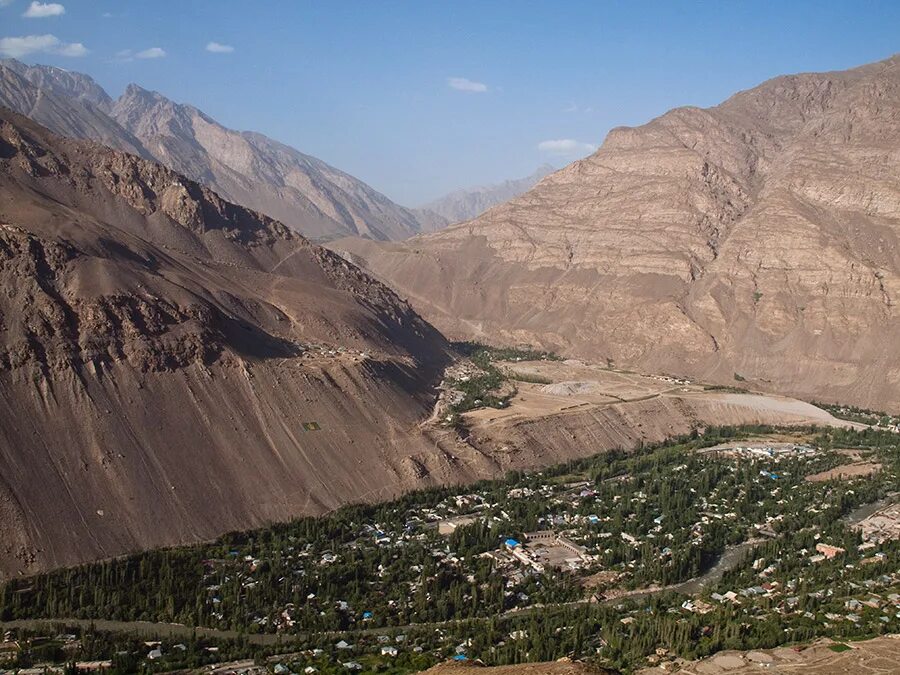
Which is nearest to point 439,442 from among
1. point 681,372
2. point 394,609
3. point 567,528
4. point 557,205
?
point 567,528

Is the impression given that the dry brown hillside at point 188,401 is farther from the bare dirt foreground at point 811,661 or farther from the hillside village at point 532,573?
the bare dirt foreground at point 811,661

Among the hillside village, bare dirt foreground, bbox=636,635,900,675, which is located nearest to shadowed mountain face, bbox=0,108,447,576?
the hillside village

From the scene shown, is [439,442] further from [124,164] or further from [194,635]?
[124,164]

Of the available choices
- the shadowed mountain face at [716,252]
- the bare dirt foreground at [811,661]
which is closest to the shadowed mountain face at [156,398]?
the bare dirt foreground at [811,661]

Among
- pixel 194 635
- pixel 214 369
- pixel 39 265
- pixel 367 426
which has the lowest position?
pixel 194 635

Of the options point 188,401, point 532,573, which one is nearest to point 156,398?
point 188,401

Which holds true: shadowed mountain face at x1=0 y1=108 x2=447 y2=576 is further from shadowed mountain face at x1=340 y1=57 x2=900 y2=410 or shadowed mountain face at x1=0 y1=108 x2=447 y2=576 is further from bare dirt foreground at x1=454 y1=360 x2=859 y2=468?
shadowed mountain face at x1=340 y1=57 x2=900 y2=410
